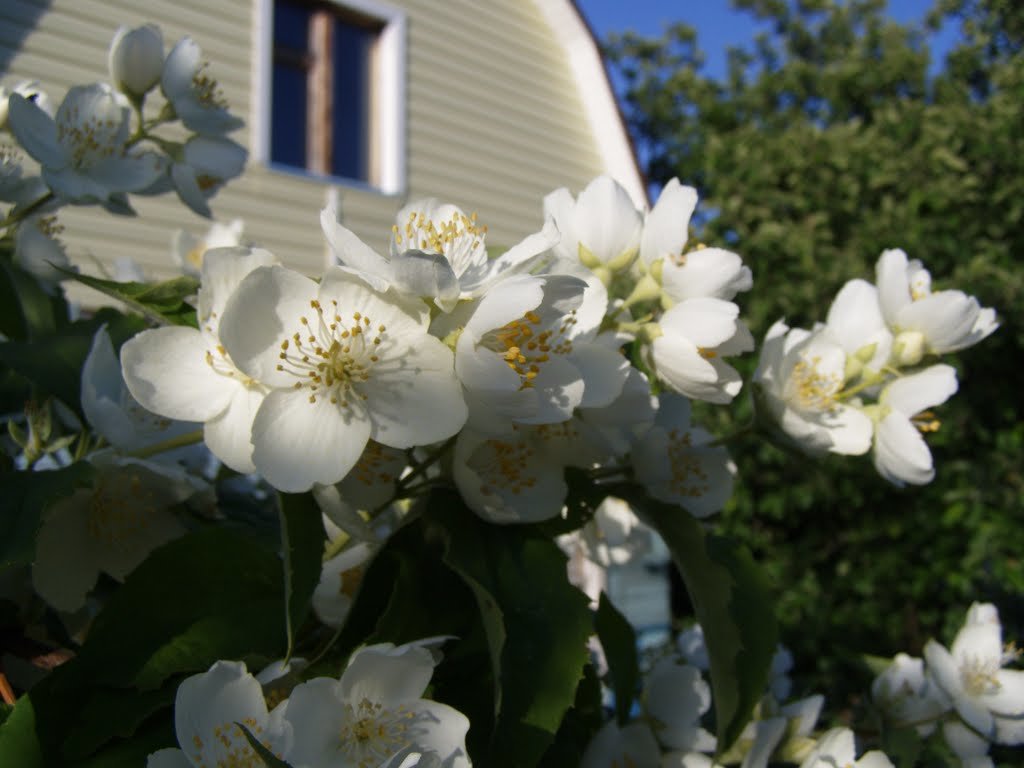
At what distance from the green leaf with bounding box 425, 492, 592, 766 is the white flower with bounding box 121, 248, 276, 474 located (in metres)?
→ 0.16

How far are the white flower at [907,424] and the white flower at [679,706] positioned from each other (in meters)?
0.30

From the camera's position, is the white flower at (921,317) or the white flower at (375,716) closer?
the white flower at (375,716)

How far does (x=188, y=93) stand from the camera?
43.9 inches

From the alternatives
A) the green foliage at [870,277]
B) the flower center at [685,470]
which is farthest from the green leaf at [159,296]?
the green foliage at [870,277]

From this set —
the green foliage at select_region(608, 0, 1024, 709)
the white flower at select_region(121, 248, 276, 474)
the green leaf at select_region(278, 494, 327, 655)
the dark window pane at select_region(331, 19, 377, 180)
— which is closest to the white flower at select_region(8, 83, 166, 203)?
the white flower at select_region(121, 248, 276, 474)

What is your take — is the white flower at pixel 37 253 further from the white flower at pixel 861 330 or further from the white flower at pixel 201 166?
the white flower at pixel 861 330

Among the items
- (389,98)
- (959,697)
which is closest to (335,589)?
(959,697)

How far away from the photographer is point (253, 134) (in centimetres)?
528

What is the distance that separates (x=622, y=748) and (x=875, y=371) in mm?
451

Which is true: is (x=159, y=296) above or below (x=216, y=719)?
above

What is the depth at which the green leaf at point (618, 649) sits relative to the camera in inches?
35.1

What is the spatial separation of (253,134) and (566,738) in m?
4.98

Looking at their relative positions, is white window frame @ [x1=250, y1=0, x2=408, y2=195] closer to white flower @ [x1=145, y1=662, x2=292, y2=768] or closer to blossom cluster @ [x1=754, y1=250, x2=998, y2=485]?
blossom cluster @ [x1=754, y1=250, x2=998, y2=485]

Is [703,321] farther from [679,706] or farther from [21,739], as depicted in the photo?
[21,739]
